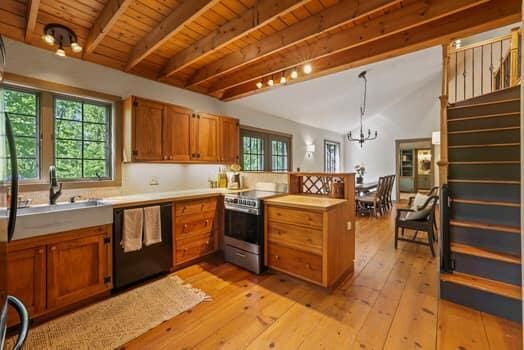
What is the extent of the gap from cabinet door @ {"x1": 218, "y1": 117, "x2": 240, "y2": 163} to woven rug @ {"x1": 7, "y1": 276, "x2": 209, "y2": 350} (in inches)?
81.3

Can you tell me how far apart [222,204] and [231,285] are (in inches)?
45.6

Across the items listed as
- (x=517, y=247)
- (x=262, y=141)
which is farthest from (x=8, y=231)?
(x=262, y=141)

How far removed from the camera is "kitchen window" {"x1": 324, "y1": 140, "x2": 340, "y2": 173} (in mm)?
8180

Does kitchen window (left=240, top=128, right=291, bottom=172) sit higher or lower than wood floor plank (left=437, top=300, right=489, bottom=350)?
higher

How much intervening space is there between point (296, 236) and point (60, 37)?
10.5ft

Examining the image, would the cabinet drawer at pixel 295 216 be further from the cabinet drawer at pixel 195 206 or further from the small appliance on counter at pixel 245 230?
the cabinet drawer at pixel 195 206

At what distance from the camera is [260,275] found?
2.84 meters

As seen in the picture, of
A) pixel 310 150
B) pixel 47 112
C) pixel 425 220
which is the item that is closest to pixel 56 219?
pixel 47 112

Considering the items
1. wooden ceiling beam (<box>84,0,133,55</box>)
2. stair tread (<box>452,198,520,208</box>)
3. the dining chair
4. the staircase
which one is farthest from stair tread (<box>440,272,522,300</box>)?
wooden ceiling beam (<box>84,0,133,55</box>)

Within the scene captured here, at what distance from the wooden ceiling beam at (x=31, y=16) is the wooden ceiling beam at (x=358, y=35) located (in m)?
2.28

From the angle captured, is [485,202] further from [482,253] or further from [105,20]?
[105,20]

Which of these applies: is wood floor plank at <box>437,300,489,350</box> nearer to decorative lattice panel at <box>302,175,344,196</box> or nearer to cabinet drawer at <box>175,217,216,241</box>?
decorative lattice panel at <box>302,175,344,196</box>

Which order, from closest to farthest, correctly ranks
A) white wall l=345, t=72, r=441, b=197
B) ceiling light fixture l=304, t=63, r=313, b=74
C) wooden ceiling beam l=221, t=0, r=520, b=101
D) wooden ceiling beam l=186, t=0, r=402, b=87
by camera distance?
wooden ceiling beam l=186, t=0, r=402, b=87
wooden ceiling beam l=221, t=0, r=520, b=101
ceiling light fixture l=304, t=63, r=313, b=74
white wall l=345, t=72, r=441, b=197

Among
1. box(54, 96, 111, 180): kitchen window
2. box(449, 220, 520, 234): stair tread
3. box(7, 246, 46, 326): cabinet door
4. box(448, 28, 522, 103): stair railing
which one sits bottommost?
box(7, 246, 46, 326): cabinet door
